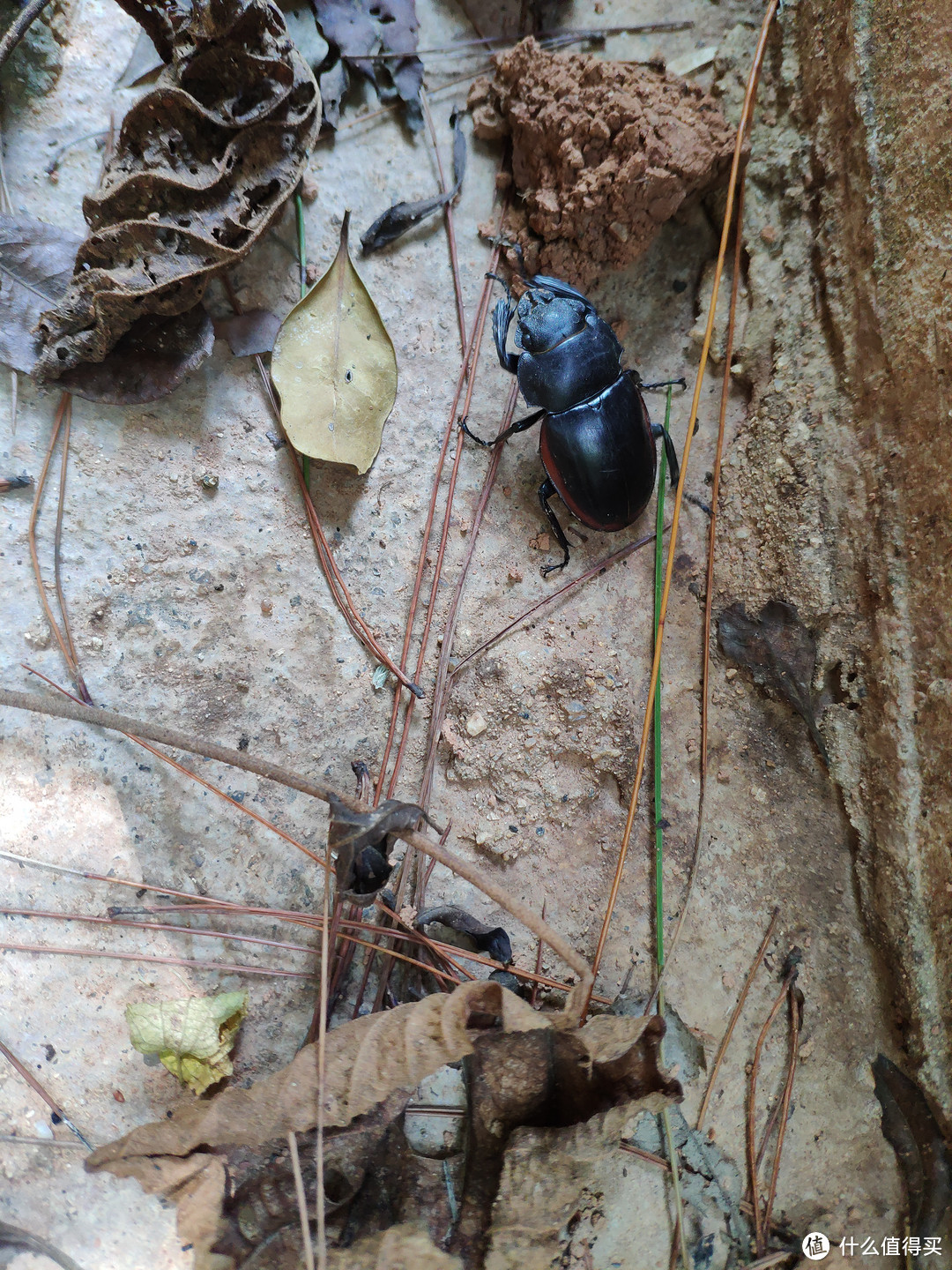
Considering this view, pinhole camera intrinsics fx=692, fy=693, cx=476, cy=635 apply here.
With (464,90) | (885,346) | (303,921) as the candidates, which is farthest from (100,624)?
(885,346)

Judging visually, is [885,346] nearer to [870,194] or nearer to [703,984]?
[870,194]

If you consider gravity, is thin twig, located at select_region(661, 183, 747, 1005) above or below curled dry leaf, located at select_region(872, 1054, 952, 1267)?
above

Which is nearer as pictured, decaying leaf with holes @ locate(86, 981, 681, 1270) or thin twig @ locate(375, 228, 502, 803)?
decaying leaf with holes @ locate(86, 981, 681, 1270)

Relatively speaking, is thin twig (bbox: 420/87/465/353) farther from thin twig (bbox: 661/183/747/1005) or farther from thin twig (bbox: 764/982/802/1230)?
thin twig (bbox: 764/982/802/1230)

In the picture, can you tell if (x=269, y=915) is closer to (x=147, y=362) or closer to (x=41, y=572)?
(x=41, y=572)

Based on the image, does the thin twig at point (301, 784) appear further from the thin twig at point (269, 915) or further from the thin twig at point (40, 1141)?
the thin twig at point (40, 1141)

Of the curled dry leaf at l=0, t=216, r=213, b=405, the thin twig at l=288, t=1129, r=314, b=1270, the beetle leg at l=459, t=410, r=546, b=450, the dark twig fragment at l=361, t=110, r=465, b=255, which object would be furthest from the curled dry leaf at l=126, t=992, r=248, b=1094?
the dark twig fragment at l=361, t=110, r=465, b=255

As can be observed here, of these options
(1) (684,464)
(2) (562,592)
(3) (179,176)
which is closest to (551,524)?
(2) (562,592)

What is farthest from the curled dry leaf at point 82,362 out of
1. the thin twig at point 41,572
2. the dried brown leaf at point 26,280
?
the thin twig at point 41,572
